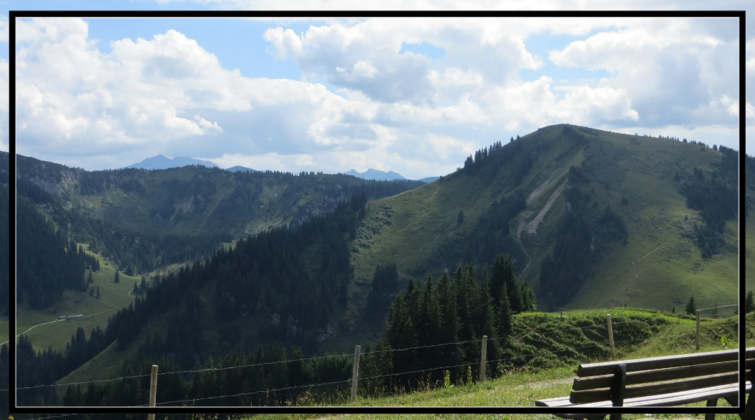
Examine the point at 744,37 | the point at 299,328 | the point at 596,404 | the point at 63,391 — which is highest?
the point at 744,37

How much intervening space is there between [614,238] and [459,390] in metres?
174

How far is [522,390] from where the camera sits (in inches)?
568

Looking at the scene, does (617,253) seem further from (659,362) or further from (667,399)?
(659,362)

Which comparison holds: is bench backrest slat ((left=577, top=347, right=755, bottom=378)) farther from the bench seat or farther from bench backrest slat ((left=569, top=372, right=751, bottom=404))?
the bench seat

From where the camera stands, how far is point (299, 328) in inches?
6476

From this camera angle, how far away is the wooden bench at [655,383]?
6.24m

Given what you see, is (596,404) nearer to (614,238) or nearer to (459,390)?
(459,390)

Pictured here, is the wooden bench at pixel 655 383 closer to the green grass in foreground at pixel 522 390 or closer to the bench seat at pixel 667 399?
the bench seat at pixel 667 399

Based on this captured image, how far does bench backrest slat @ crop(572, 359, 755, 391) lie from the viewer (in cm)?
621

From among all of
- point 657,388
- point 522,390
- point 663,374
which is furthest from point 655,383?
point 522,390

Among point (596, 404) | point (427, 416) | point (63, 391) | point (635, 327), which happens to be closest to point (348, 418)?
point (427, 416)

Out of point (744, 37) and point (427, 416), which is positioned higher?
point (744, 37)

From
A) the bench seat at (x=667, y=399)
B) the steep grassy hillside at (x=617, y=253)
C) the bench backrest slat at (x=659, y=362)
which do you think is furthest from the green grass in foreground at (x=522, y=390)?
the steep grassy hillside at (x=617, y=253)

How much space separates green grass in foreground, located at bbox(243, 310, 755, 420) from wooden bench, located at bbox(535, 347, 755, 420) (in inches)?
69.7
